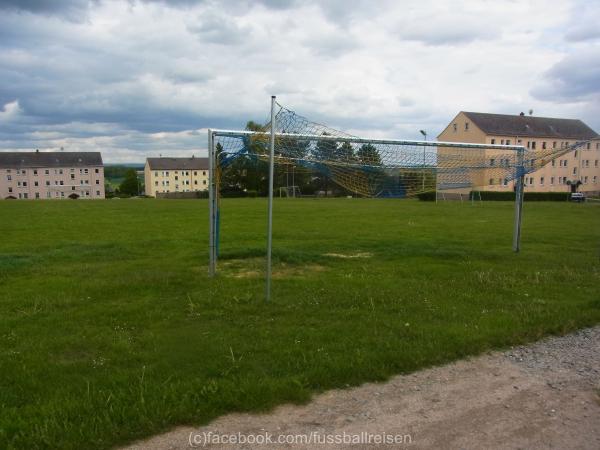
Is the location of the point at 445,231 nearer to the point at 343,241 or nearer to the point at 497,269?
the point at 343,241

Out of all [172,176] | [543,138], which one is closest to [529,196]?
[543,138]

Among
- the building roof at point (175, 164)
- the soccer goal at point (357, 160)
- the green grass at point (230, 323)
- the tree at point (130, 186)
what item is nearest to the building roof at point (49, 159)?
the building roof at point (175, 164)

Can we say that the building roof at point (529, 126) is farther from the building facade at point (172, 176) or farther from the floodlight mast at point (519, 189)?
the building facade at point (172, 176)

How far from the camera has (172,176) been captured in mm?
129375

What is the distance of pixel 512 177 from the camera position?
1319 centimetres

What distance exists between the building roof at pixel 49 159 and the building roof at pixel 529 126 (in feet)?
281

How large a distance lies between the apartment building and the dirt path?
112 m

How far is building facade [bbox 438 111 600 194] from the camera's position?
69812 millimetres

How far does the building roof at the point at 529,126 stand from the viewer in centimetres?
6994

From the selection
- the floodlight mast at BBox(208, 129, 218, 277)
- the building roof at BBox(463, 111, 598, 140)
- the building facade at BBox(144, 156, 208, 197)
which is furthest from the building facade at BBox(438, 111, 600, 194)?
the building facade at BBox(144, 156, 208, 197)

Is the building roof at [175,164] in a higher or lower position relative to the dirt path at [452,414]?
higher

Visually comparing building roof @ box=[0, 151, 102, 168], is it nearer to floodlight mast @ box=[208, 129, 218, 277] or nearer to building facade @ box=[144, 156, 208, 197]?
building facade @ box=[144, 156, 208, 197]

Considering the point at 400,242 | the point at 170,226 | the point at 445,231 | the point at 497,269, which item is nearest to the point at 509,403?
the point at 497,269

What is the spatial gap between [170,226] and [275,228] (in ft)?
15.6
